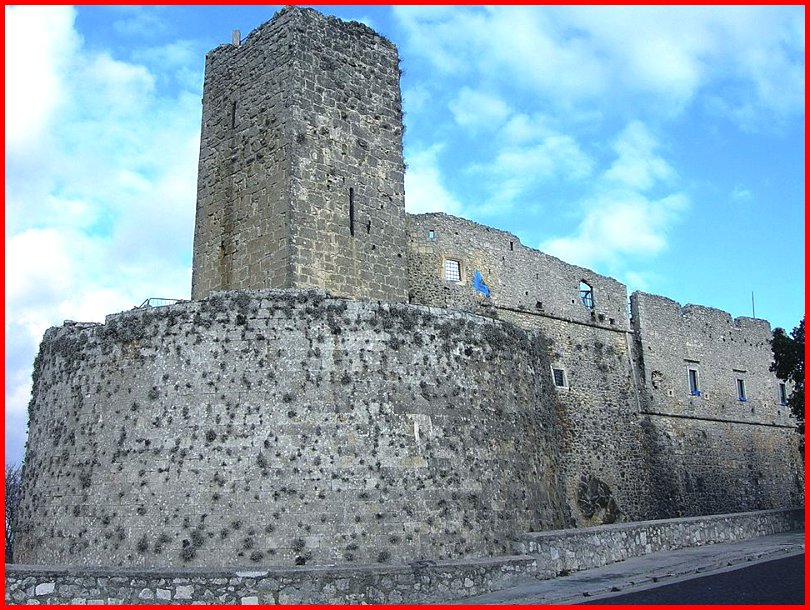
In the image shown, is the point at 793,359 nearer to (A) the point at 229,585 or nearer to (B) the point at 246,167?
(B) the point at 246,167

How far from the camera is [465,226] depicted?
2239 centimetres

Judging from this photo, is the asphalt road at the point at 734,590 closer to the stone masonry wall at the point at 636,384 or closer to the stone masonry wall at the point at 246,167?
the stone masonry wall at the point at 636,384

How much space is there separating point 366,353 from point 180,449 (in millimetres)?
3697

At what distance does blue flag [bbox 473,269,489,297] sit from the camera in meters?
22.2

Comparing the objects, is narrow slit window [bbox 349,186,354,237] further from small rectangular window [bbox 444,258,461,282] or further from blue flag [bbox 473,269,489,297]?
blue flag [bbox 473,269,489,297]

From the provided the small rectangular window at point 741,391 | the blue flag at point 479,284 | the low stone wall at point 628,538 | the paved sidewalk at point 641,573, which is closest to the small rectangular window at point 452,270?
the blue flag at point 479,284

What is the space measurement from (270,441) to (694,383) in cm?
1931

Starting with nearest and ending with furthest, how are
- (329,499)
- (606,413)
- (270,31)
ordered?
(329,499), (270,31), (606,413)

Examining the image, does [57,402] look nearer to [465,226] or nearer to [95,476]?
[95,476]

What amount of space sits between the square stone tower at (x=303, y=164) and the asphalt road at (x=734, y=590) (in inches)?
346

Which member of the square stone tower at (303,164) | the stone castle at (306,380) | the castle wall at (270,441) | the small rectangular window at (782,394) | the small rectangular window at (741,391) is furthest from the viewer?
the small rectangular window at (782,394)

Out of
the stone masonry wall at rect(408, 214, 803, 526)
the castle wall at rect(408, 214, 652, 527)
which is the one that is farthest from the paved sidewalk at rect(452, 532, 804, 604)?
the stone masonry wall at rect(408, 214, 803, 526)

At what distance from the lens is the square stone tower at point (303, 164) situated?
680 inches

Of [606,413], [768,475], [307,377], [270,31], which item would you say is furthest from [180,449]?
[768,475]
